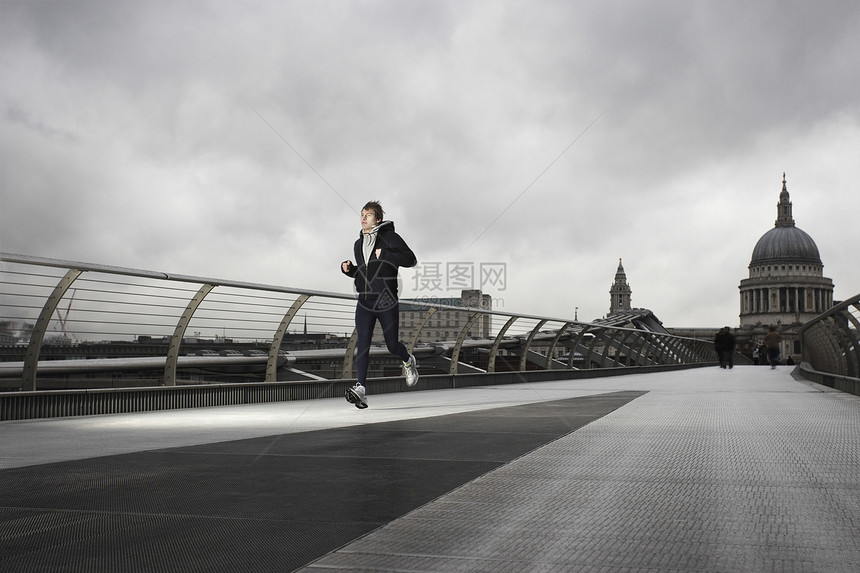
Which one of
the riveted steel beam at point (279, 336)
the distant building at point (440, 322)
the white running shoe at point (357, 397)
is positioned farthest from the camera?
the distant building at point (440, 322)

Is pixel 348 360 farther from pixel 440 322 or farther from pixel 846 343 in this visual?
pixel 846 343

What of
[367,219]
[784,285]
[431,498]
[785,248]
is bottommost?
[431,498]

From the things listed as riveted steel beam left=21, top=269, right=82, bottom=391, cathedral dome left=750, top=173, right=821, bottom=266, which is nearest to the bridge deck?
riveted steel beam left=21, top=269, right=82, bottom=391

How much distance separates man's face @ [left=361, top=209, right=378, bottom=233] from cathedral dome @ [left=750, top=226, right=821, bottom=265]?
189652mm

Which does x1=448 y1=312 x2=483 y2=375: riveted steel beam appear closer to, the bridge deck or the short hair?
the short hair

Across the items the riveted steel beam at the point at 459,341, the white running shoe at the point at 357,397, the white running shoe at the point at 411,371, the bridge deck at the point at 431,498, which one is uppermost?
the riveted steel beam at the point at 459,341

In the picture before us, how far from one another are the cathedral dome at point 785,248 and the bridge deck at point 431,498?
191789 mm

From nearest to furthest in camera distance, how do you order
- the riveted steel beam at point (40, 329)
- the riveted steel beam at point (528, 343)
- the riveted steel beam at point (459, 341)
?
the riveted steel beam at point (40, 329) < the riveted steel beam at point (459, 341) < the riveted steel beam at point (528, 343)

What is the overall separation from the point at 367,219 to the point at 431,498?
4729 mm

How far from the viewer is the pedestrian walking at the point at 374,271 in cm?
739

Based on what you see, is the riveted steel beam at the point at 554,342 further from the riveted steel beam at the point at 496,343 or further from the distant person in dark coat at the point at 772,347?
the distant person in dark coat at the point at 772,347

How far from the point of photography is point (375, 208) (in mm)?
7527

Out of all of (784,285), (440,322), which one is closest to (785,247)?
(784,285)

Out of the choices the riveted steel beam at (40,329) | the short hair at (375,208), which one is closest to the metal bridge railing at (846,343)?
the short hair at (375,208)
